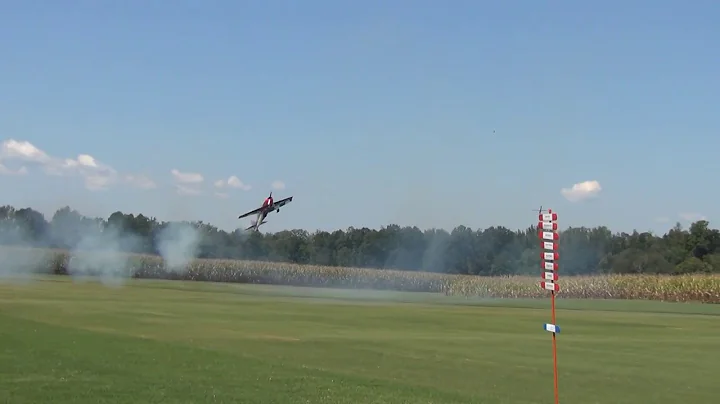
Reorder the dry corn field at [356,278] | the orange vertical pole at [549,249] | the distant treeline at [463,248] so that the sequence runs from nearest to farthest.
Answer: the orange vertical pole at [549,249] → the dry corn field at [356,278] → the distant treeline at [463,248]

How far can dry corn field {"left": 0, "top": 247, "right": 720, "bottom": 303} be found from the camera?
2566 inches

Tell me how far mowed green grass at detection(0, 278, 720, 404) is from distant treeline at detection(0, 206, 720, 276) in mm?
57446

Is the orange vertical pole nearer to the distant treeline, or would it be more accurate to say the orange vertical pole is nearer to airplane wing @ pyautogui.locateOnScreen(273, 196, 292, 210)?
airplane wing @ pyautogui.locateOnScreen(273, 196, 292, 210)

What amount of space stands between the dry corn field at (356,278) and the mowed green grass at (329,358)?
30406 mm

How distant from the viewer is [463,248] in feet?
398

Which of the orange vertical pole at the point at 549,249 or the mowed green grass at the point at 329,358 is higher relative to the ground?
the orange vertical pole at the point at 549,249

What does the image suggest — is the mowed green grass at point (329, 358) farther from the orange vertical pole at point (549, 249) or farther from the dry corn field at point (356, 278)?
the dry corn field at point (356, 278)

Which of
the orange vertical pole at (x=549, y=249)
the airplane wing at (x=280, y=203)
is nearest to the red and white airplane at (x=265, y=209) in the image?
the airplane wing at (x=280, y=203)

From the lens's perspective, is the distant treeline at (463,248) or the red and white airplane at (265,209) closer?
the red and white airplane at (265,209)

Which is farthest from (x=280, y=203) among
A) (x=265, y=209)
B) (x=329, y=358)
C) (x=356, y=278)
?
(x=356, y=278)

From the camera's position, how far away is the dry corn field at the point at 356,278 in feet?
214

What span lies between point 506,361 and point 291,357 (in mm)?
5896

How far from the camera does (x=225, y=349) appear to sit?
70.2 ft

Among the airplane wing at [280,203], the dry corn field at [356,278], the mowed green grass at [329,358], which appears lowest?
the mowed green grass at [329,358]
